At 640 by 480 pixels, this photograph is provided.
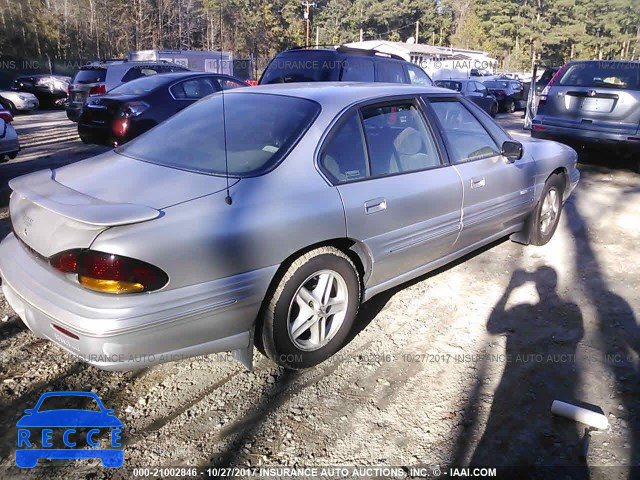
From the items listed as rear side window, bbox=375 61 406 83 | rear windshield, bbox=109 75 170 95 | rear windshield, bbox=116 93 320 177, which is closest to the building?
rear windshield, bbox=109 75 170 95

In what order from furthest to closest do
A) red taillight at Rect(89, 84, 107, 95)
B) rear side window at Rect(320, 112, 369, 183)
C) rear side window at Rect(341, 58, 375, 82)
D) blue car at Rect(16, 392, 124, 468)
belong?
red taillight at Rect(89, 84, 107, 95)
rear side window at Rect(341, 58, 375, 82)
rear side window at Rect(320, 112, 369, 183)
blue car at Rect(16, 392, 124, 468)

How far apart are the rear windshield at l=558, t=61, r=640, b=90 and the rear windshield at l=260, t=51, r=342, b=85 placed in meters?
3.91

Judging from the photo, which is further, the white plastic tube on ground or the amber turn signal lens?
the white plastic tube on ground

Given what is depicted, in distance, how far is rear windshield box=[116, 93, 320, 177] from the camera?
281 centimetres

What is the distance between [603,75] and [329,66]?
442 cm

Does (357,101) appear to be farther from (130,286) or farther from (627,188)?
(627,188)

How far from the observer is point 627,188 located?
7281 mm

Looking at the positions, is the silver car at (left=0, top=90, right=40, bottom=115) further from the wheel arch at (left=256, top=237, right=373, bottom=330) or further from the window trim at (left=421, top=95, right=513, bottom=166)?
the wheel arch at (left=256, top=237, right=373, bottom=330)

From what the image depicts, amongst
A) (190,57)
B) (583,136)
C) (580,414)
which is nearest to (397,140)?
(580,414)

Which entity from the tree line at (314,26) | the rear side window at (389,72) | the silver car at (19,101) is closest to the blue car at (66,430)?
the rear side window at (389,72)

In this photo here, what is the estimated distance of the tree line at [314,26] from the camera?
31.7 m

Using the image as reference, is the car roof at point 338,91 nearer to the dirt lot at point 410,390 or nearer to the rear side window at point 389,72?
the dirt lot at point 410,390

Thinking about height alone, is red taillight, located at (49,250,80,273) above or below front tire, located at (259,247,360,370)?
above

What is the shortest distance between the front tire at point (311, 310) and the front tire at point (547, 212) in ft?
8.07
